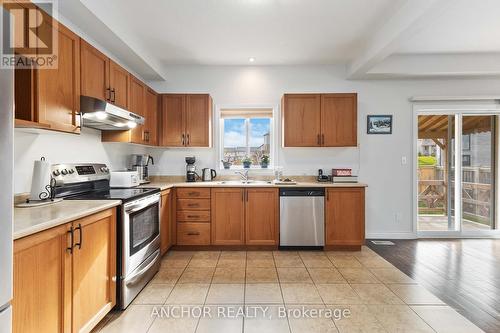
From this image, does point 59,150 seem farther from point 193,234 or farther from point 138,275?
point 193,234

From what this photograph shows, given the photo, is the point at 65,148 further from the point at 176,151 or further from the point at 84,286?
the point at 176,151

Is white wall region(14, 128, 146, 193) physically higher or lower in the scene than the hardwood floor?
higher

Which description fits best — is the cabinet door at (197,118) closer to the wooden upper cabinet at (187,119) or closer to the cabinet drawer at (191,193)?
the wooden upper cabinet at (187,119)

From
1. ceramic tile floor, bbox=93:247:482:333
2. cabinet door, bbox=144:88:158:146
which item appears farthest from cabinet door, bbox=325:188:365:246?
cabinet door, bbox=144:88:158:146

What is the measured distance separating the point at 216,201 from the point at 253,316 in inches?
68.4

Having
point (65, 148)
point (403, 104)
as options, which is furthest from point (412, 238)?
point (65, 148)

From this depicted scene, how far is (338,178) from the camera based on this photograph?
152 inches

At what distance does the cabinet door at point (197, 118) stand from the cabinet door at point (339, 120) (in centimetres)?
172

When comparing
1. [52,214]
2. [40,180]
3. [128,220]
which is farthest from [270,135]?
[52,214]

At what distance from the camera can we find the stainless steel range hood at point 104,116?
2.25 m

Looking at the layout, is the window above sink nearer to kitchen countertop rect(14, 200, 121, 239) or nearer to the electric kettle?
the electric kettle

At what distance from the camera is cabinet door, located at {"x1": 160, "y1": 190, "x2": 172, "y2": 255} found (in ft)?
10.6

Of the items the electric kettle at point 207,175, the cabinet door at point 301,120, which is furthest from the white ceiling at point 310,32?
the electric kettle at point 207,175

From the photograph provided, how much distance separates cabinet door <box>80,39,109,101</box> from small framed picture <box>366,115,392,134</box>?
3.67 meters
